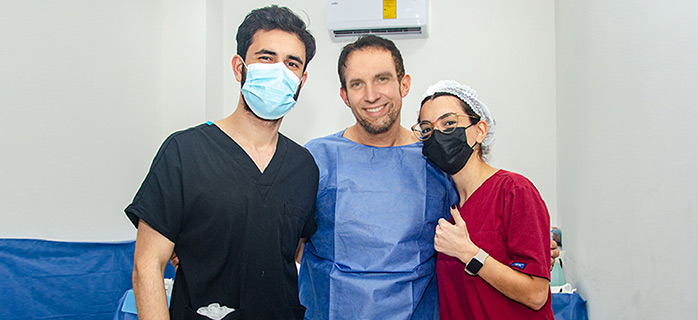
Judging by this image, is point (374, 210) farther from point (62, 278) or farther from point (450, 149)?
point (62, 278)

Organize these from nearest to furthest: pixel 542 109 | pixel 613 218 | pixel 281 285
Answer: pixel 281 285
pixel 613 218
pixel 542 109

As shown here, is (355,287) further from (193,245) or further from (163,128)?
(163,128)

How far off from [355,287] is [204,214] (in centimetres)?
51

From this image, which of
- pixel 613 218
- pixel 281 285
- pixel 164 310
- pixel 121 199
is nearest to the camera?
pixel 164 310

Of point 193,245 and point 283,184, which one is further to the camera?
point 283,184

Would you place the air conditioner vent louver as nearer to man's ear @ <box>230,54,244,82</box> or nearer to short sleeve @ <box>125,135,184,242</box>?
man's ear @ <box>230,54,244,82</box>

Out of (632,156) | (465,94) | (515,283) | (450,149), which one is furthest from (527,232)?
(632,156)

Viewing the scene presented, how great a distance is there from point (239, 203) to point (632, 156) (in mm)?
1348

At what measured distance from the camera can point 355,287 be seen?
1.53m

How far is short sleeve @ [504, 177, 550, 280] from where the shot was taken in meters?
1.30

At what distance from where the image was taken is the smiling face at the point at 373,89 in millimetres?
1623

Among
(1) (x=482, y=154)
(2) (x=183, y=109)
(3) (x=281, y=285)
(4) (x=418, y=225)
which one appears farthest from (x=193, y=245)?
(2) (x=183, y=109)

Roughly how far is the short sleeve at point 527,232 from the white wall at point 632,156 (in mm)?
393

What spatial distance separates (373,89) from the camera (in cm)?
162
